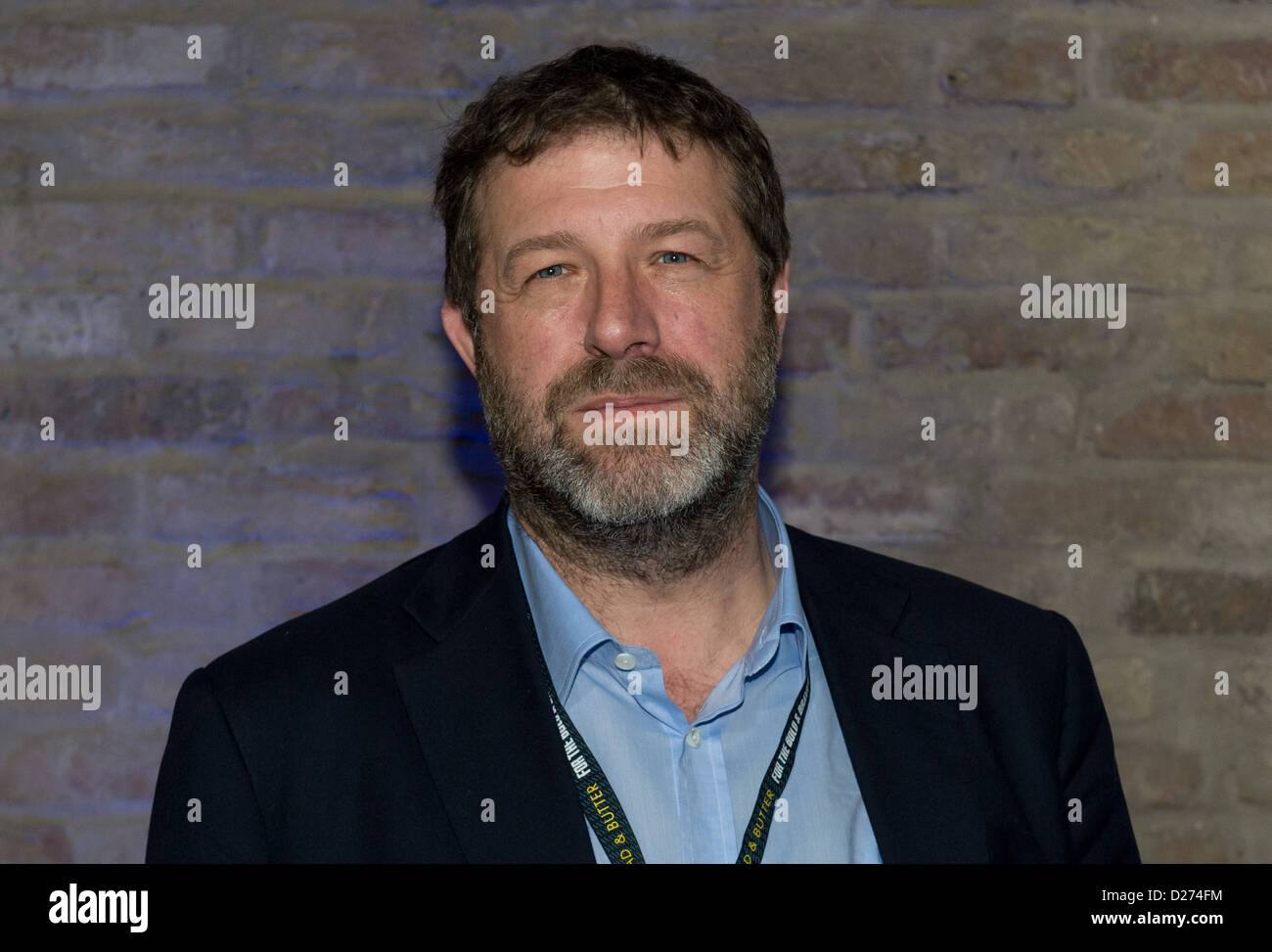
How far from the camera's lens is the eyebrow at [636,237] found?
1.63 metres

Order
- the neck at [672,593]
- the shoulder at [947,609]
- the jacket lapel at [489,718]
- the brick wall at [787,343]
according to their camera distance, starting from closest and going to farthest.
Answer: the jacket lapel at [489,718], the neck at [672,593], the shoulder at [947,609], the brick wall at [787,343]

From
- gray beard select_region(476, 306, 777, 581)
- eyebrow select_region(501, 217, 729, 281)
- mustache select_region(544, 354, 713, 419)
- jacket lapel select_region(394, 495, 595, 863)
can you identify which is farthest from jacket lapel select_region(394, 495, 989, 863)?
eyebrow select_region(501, 217, 729, 281)

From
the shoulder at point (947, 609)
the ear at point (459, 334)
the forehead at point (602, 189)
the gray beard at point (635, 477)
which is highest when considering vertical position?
the forehead at point (602, 189)

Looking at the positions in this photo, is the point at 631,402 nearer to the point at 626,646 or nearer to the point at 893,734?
the point at 626,646

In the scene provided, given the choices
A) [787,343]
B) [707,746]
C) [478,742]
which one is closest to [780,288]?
[787,343]

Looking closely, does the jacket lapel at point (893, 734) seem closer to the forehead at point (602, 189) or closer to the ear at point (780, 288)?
the ear at point (780, 288)

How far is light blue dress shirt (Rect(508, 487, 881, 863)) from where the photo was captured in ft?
4.91

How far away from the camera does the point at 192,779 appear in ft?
5.08

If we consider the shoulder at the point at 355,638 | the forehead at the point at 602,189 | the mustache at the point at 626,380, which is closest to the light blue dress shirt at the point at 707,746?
the shoulder at the point at 355,638

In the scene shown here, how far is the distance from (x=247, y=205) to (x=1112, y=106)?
148 centimetres

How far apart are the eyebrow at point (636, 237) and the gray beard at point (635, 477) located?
6.1 inches

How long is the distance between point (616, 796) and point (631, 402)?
487 millimetres
